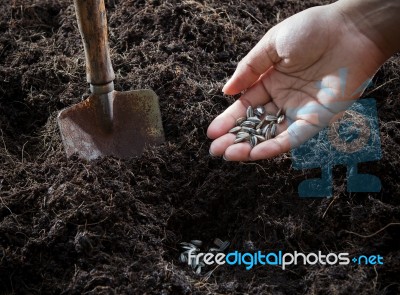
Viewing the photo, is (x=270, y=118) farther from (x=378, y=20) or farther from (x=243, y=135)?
(x=378, y=20)

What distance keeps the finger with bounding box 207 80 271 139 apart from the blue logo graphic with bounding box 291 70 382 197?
0.76ft

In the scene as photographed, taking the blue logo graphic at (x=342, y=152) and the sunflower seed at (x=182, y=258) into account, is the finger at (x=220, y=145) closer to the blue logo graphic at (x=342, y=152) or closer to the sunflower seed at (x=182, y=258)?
the blue logo graphic at (x=342, y=152)

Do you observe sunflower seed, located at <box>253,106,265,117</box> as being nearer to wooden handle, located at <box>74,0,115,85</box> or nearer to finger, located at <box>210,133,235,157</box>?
finger, located at <box>210,133,235,157</box>

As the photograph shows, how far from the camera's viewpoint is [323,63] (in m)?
2.14

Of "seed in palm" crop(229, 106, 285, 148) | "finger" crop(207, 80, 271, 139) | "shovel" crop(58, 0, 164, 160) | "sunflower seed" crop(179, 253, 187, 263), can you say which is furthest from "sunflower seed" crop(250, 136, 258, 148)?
"sunflower seed" crop(179, 253, 187, 263)

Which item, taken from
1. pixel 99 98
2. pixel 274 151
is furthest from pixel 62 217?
pixel 274 151

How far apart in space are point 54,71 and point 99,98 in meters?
0.36

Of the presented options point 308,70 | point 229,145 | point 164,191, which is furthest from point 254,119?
point 164,191

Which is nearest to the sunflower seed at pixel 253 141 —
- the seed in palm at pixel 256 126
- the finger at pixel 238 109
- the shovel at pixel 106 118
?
the seed in palm at pixel 256 126

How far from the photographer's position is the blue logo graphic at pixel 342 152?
1.97 metres

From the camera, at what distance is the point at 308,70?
216 cm

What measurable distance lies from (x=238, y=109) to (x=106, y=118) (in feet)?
1.69

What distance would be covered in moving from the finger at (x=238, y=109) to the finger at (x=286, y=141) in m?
0.18

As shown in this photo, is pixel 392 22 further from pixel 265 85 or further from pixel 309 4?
pixel 309 4
